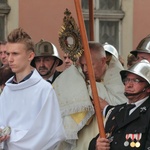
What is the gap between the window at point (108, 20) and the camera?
11930mm

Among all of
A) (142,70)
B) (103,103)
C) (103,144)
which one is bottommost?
(103,144)

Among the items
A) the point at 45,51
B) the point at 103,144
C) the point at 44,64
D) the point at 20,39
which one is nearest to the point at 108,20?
the point at 45,51

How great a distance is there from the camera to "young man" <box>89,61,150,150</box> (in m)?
5.36

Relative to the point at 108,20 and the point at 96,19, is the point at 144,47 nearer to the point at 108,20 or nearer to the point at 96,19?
the point at 96,19

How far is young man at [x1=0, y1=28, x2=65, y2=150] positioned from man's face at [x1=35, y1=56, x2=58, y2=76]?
66.1 inches

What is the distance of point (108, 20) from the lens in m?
12.1

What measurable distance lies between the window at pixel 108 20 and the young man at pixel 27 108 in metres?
6.20

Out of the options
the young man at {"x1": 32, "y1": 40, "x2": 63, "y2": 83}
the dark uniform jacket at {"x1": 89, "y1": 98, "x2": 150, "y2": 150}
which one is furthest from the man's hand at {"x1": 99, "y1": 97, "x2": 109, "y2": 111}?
the young man at {"x1": 32, "y1": 40, "x2": 63, "y2": 83}

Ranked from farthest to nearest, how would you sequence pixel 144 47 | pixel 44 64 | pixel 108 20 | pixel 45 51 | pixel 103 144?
pixel 108 20, pixel 45 51, pixel 44 64, pixel 144 47, pixel 103 144

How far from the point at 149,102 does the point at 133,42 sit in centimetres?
641

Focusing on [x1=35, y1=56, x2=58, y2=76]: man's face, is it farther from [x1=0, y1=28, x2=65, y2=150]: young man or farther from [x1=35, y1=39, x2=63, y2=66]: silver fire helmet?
[x1=0, y1=28, x2=65, y2=150]: young man

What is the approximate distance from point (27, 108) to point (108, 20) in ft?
21.7

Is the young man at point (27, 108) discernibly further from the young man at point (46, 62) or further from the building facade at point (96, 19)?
the building facade at point (96, 19)

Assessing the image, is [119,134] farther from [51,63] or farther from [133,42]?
[133,42]
